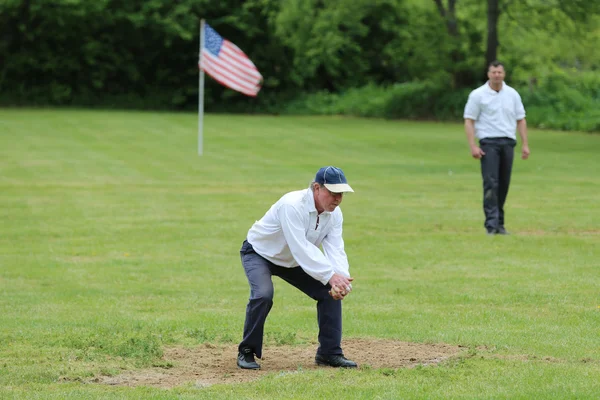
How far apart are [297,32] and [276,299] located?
35.7 metres

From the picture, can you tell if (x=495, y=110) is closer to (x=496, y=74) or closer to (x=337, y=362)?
(x=496, y=74)

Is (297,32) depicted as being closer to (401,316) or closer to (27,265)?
(27,265)

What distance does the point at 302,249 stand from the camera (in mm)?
7305

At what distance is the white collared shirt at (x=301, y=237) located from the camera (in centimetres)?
732

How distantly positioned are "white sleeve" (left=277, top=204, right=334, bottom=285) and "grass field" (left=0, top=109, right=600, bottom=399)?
74cm

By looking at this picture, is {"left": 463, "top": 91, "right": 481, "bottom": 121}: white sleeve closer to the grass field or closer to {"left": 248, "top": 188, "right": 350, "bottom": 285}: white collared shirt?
the grass field

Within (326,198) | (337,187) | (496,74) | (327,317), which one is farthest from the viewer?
(496,74)

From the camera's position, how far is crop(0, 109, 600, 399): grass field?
7.31 m

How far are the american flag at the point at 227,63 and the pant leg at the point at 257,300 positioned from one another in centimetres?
1822

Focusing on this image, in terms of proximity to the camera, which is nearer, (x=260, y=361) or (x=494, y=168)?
(x=260, y=361)

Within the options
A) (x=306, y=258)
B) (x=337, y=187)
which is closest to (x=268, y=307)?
(x=306, y=258)

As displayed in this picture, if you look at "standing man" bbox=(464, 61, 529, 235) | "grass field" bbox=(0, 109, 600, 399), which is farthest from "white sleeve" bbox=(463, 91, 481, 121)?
"grass field" bbox=(0, 109, 600, 399)

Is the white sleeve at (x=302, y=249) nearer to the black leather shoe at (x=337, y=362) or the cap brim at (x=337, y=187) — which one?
the cap brim at (x=337, y=187)

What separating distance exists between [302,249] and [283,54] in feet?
151
